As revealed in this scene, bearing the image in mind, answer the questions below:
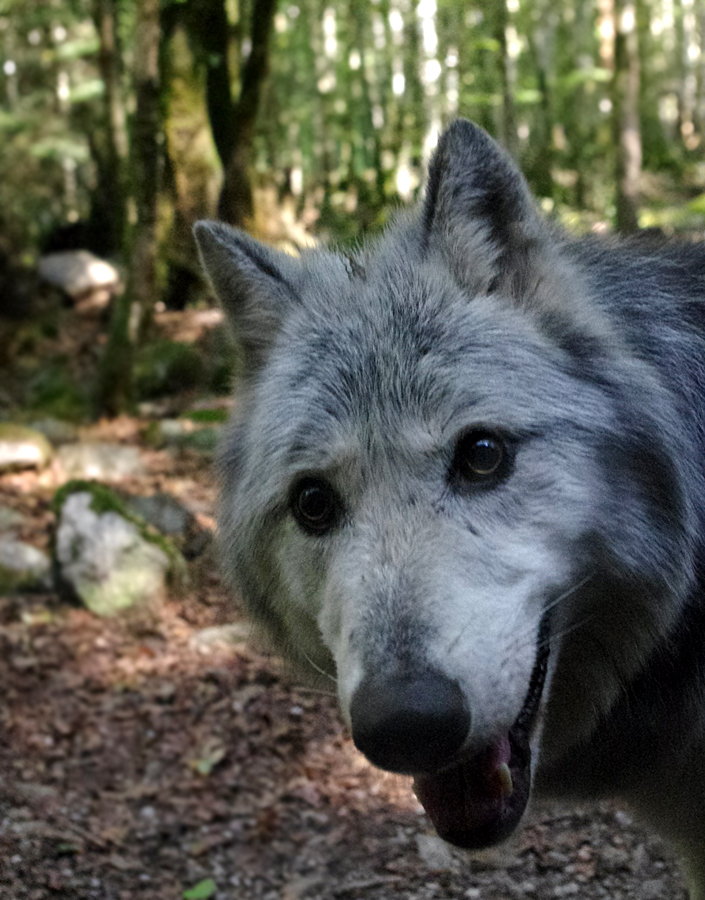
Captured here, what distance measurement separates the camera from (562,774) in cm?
286

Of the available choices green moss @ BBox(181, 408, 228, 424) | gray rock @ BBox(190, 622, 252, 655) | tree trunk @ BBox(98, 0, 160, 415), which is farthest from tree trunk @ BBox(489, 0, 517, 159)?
gray rock @ BBox(190, 622, 252, 655)

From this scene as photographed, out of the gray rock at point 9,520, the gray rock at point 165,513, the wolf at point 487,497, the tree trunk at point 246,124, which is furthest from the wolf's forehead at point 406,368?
the tree trunk at point 246,124

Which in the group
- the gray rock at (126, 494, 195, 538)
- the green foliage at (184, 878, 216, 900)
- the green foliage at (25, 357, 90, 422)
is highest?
the green foliage at (184, 878, 216, 900)

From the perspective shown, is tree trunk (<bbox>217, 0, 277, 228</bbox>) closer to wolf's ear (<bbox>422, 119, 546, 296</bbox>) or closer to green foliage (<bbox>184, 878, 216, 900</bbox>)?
green foliage (<bbox>184, 878, 216, 900</bbox>)

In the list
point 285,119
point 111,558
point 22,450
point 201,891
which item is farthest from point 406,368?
point 285,119

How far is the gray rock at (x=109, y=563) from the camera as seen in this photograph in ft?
20.7

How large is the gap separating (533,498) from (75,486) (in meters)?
5.25

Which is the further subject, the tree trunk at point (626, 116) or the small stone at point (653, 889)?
the tree trunk at point (626, 116)

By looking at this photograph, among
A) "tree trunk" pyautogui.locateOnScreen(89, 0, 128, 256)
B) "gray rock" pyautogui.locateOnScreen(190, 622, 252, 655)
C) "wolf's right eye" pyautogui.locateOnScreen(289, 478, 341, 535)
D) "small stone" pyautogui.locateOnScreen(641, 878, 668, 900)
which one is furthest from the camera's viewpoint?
"tree trunk" pyautogui.locateOnScreen(89, 0, 128, 256)

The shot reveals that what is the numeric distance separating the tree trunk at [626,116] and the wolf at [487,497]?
33.9ft

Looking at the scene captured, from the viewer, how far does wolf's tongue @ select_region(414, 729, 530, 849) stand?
2.17 m

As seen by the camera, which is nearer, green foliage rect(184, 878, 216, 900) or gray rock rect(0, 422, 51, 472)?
green foliage rect(184, 878, 216, 900)

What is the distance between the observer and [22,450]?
8.66m

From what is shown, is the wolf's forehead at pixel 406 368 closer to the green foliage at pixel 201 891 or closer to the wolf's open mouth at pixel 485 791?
the wolf's open mouth at pixel 485 791
